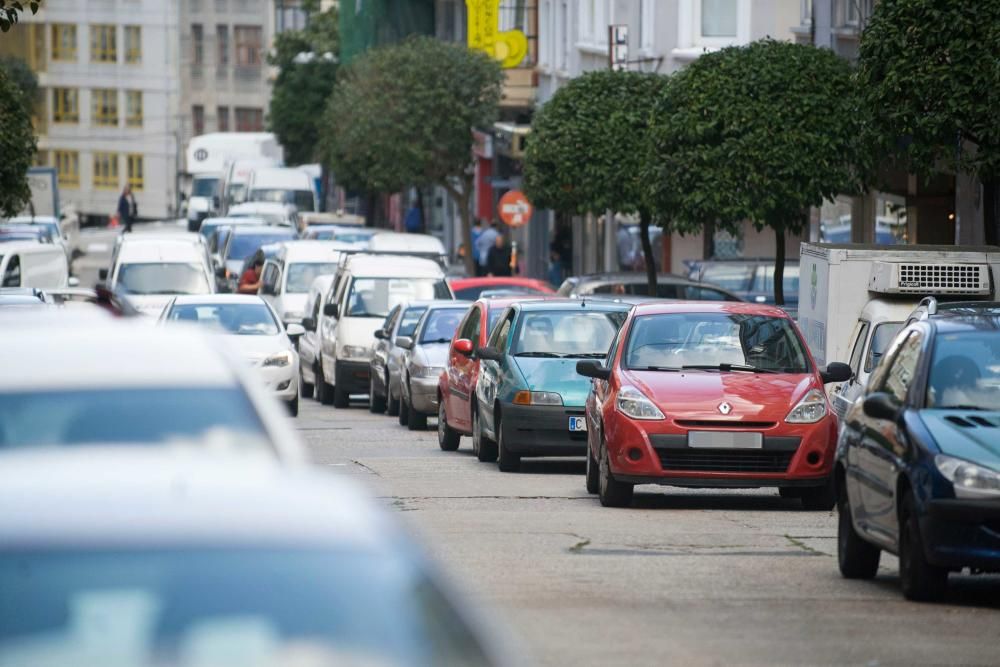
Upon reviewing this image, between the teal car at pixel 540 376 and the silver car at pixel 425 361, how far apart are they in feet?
14.7

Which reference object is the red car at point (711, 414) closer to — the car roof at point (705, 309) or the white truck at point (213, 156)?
the car roof at point (705, 309)

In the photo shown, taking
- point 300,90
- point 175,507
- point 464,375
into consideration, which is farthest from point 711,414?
point 300,90

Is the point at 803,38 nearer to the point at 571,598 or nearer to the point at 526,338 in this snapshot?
the point at 526,338

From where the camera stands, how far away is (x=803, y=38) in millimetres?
34312

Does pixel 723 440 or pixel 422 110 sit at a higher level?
pixel 422 110

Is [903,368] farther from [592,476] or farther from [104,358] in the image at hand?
[104,358]

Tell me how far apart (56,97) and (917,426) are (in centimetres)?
Answer: 11293

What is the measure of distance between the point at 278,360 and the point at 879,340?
32.2ft

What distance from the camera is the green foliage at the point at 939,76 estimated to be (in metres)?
21.0

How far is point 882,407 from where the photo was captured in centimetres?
1095

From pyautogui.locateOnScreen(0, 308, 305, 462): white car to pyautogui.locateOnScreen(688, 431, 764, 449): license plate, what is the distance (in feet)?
28.7

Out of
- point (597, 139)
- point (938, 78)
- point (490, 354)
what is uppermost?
point (938, 78)

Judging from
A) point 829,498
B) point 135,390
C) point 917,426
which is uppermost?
point 135,390

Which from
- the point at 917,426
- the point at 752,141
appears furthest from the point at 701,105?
the point at 917,426
